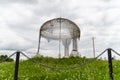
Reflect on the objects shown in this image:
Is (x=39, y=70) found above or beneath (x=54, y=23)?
beneath

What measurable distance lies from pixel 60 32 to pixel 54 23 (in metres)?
1.31

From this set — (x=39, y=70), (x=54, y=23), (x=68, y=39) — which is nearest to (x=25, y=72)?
(x=39, y=70)

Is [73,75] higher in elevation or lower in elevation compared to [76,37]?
lower

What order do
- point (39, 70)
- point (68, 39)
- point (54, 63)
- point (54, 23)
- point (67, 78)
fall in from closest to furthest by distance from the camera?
point (67, 78), point (39, 70), point (54, 63), point (54, 23), point (68, 39)

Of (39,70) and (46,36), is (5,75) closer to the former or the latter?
(39,70)

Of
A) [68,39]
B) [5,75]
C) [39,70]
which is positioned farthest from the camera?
[68,39]

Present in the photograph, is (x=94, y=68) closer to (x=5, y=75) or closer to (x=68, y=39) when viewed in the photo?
(x=5, y=75)

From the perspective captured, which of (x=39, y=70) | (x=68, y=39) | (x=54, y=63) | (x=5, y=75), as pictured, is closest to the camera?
(x=5, y=75)

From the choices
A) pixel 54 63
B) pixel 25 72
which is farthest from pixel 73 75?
pixel 54 63

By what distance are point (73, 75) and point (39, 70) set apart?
9.70 feet

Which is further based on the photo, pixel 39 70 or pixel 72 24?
pixel 72 24

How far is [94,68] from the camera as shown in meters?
16.3

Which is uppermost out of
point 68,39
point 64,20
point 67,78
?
point 64,20

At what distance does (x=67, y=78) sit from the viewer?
1385 centimetres
